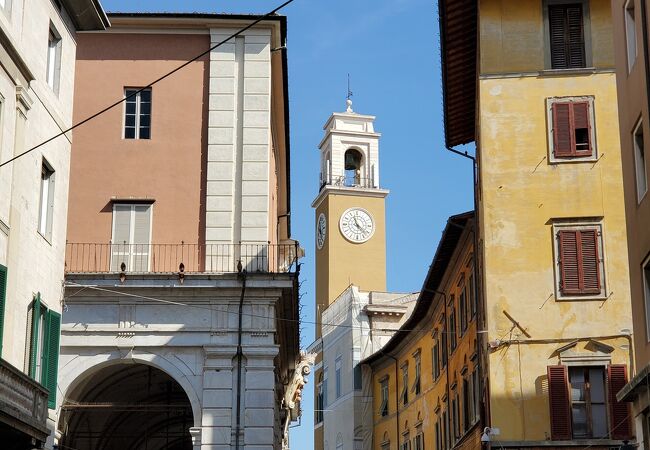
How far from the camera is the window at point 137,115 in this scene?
96.0 feet

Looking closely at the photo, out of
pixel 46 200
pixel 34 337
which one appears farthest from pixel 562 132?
pixel 34 337

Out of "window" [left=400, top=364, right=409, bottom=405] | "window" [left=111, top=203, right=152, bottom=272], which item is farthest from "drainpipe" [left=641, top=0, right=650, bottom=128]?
"window" [left=400, top=364, right=409, bottom=405]

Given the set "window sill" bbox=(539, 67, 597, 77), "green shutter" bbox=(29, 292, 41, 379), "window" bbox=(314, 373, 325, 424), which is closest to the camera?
"green shutter" bbox=(29, 292, 41, 379)

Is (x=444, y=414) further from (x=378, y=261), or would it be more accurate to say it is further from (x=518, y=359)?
(x=378, y=261)

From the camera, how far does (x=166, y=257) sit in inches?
1114

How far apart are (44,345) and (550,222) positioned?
1228 cm

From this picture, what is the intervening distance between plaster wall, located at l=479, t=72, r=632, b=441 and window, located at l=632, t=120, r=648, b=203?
8.46 meters

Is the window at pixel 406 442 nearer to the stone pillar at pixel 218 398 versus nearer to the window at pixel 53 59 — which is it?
the stone pillar at pixel 218 398

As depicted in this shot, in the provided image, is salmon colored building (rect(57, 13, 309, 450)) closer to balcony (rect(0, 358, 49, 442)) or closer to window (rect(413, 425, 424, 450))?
balcony (rect(0, 358, 49, 442))

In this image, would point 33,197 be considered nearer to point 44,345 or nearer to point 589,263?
point 44,345

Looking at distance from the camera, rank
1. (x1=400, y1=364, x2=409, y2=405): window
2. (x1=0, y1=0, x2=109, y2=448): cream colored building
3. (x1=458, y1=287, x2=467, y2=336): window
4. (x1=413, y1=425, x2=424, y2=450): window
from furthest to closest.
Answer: (x1=400, y1=364, x2=409, y2=405): window → (x1=413, y1=425, x2=424, y2=450): window → (x1=458, y1=287, x2=467, y2=336): window → (x1=0, y1=0, x2=109, y2=448): cream colored building

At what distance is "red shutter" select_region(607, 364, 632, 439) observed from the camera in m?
27.6

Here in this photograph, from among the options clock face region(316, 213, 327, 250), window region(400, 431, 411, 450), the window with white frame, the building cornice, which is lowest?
window region(400, 431, 411, 450)

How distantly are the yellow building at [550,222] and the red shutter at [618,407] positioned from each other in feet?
0.08
